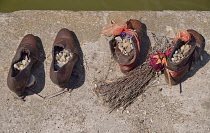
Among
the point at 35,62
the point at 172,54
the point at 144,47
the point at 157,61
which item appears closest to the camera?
the point at 172,54

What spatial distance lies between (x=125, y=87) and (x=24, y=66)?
5.23 ft

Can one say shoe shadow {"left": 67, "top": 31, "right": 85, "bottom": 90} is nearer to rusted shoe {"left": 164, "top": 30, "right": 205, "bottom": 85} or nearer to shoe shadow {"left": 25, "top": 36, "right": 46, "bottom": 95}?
shoe shadow {"left": 25, "top": 36, "right": 46, "bottom": 95}

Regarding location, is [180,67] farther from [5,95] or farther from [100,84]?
[5,95]

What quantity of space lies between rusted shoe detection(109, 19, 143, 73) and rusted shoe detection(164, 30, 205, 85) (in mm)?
518

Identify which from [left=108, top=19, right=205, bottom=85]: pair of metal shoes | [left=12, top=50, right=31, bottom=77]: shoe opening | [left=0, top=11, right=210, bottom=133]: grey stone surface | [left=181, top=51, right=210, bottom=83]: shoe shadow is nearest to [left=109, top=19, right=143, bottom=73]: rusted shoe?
[left=108, top=19, right=205, bottom=85]: pair of metal shoes

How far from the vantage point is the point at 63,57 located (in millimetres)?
4262

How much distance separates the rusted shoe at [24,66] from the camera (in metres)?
3.96

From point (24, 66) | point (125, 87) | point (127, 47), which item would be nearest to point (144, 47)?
point (127, 47)

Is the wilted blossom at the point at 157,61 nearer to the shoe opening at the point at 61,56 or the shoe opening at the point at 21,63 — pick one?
the shoe opening at the point at 61,56

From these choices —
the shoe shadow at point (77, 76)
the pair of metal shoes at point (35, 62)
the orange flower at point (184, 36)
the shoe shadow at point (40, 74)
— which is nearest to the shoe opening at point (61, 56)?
the pair of metal shoes at point (35, 62)

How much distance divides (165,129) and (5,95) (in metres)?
2.51

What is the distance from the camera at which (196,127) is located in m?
3.98

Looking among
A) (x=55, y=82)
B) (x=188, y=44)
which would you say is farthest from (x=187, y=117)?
(x=55, y=82)

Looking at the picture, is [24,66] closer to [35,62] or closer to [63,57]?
[35,62]
